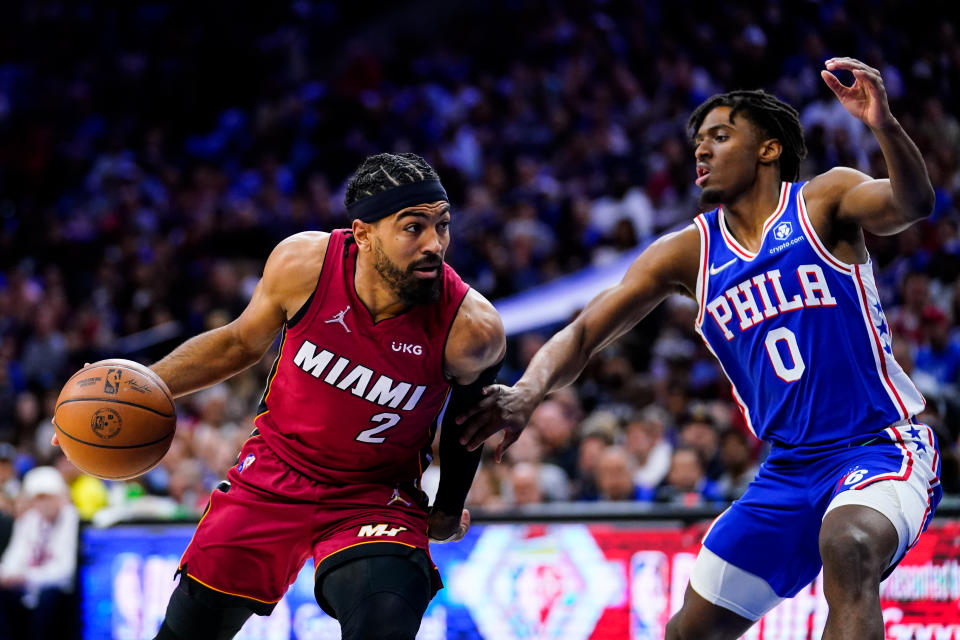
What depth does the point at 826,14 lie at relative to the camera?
9.16 m

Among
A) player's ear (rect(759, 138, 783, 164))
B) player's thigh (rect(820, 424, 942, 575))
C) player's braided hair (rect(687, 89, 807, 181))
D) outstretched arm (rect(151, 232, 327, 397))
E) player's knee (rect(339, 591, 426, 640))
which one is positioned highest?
player's braided hair (rect(687, 89, 807, 181))

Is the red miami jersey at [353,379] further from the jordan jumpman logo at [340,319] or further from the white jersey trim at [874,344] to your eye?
the white jersey trim at [874,344]

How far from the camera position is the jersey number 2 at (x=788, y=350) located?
373cm

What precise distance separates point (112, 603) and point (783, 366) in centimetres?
495

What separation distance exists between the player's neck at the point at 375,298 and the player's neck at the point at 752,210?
118cm

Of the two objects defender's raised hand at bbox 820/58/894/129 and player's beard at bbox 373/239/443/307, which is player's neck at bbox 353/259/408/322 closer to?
player's beard at bbox 373/239/443/307

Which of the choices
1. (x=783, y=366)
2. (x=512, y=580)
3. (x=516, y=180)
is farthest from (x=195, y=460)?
(x=783, y=366)

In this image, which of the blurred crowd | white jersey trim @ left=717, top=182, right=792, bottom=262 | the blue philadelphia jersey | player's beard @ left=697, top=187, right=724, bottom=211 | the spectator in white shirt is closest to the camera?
the blue philadelphia jersey

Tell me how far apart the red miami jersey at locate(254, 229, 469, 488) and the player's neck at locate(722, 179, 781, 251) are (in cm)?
101

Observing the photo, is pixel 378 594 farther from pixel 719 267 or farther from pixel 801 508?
pixel 719 267

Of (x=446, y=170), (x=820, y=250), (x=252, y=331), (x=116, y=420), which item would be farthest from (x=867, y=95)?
(x=446, y=170)

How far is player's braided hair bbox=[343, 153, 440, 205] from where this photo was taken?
379 centimetres

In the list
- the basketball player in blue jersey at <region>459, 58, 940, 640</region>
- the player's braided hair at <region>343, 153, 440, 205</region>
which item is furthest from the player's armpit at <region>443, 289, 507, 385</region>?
the player's braided hair at <region>343, 153, 440, 205</region>

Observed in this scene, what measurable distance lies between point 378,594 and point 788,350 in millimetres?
1523
